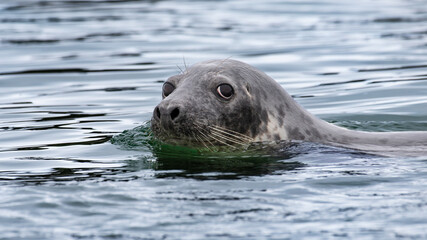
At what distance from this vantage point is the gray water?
6.11 metres

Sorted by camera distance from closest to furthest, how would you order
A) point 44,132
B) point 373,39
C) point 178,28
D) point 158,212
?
1. point 158,212
2. point 44,132
3. point 373,39
4. point 178,28

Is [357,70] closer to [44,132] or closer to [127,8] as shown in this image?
[44,132]

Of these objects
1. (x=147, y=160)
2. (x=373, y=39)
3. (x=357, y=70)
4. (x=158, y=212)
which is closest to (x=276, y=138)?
(x=147, y=160)

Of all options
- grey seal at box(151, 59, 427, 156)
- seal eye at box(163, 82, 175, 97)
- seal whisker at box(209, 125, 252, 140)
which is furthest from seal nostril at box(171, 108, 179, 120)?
seal eye at box(163, 82, 175, 97)

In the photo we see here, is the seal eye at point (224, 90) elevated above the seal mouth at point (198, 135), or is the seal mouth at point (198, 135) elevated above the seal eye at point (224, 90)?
the seal eye at point (224, 90)

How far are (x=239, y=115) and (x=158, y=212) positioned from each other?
227 centimetres

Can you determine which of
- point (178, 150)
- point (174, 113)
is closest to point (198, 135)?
point (174, 113)

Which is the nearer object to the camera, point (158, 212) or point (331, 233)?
point (331, 233)

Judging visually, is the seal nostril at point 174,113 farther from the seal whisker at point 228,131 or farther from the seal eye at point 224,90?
the seal eye at point 224,90

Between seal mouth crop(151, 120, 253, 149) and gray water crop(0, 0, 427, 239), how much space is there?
6.7 inches

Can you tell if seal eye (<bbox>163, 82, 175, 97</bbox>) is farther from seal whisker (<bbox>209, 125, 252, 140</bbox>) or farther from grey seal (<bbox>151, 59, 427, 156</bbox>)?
seal whisker (<bbox>209, 125, 252, 140</bbox>)

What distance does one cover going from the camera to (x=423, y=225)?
5887mm

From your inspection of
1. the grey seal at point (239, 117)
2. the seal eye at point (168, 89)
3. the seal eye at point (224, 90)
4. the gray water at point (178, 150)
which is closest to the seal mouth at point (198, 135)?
the grey seal at point (239, 117)

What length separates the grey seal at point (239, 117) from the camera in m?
7.92
